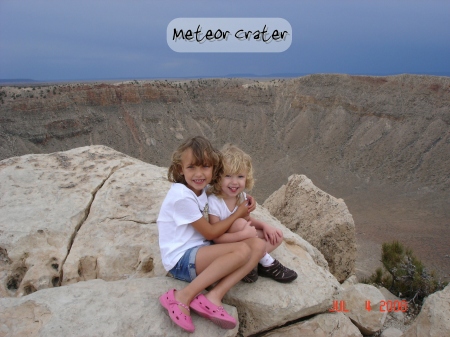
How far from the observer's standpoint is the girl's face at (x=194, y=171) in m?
3.50

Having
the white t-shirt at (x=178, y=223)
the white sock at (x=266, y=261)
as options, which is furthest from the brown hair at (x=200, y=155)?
the white sock at (x=266, y=261)

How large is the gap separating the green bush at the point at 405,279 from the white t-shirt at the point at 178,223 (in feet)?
21.8

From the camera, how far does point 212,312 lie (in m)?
3.11

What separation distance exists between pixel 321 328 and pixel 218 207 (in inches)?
60.3

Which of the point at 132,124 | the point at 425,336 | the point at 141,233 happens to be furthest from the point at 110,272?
the point at 132,124

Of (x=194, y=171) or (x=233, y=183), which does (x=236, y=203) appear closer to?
(x=233, y=183)

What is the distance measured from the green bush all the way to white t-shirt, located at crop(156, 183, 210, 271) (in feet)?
21.8

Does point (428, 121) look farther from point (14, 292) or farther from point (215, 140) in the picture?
point (14, 292)

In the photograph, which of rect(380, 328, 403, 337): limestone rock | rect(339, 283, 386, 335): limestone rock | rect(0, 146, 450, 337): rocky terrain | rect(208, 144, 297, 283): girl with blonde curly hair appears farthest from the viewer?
rect(380, 328, 403, 337): limestone rock

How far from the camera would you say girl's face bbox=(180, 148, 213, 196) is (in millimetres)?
3502

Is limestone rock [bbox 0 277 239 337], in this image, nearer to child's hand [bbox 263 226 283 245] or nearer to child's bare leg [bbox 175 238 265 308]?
child's bare leg [bbox 175 238 265 308]

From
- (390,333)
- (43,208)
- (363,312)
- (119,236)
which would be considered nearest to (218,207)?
(119,236)

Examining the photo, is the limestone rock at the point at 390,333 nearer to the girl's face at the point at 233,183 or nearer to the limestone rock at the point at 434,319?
the limestone rock at the point at 434,319
